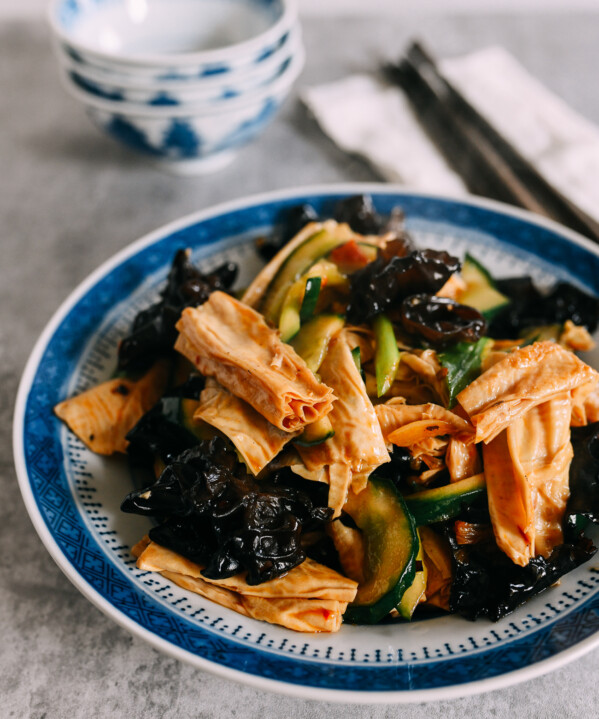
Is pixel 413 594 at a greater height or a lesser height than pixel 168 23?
lesser

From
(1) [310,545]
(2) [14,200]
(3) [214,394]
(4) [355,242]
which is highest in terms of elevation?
(4) [355,242]

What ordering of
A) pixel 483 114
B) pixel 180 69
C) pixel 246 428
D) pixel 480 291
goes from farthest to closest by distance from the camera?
pixel 483 114, pixel 180 69, pixel 480 291, pixel 246 428

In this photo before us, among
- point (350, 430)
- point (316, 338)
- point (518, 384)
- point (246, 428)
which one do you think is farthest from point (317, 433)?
point (518, 384)

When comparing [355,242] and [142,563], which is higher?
[355,242]

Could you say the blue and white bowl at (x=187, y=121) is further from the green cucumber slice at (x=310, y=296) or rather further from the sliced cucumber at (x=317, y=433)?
the sliced cucumber at (x=317, y=433)

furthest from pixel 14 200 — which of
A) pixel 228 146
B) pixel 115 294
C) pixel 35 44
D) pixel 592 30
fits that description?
pixel 592 30

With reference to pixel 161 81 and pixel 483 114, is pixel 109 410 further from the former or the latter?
pixel 483 114

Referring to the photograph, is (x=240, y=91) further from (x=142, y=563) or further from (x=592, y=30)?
(x=592, y=30)
